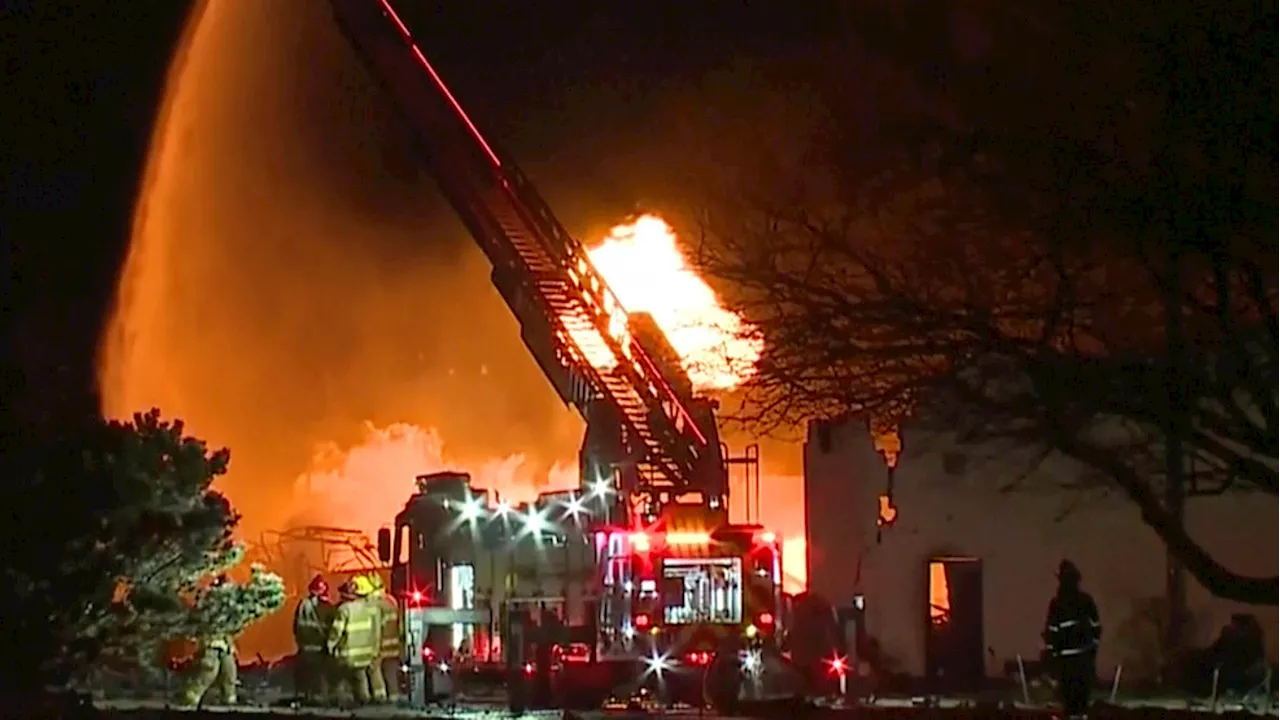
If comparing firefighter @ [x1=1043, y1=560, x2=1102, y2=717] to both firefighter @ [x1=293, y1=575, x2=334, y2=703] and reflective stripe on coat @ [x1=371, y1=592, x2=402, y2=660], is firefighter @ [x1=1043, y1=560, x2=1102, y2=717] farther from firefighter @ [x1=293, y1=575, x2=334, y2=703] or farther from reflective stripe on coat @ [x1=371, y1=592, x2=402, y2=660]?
firefighter @ [x1=293, y1=575, x2=334, y2=703]

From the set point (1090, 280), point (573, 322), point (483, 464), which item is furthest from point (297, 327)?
point (1090, 280)

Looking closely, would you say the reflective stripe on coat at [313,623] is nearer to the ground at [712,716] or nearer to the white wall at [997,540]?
the ground at [712,716]

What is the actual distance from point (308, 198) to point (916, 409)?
3367cm

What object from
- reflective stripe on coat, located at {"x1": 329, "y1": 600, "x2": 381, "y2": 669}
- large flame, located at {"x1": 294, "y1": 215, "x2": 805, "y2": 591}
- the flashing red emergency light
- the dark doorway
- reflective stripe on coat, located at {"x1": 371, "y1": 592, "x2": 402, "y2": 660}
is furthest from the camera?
large flame, located at {"x1": 294, "y1": 215, "x2": 805, "y2": 591}

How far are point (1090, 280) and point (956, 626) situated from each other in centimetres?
1481

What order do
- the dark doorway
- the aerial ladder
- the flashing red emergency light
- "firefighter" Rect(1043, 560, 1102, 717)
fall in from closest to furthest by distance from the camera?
"firefighter" Rect(1043, 560, 1102, 717)
the flashing red emergency light
the aerial ladder
the dark doorway

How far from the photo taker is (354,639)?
22.4m

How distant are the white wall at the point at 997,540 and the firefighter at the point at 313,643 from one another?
28.8 feet

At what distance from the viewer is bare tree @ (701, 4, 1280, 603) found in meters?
12.5

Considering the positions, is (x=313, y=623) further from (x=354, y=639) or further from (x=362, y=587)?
(x=362, y=587)

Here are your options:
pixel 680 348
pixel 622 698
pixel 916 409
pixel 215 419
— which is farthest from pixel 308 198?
pixel 916 409

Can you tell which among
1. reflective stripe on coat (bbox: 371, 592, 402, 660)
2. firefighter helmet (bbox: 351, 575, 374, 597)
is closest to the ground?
firefighter helmet (bbox: 351, 575, 374, 597)

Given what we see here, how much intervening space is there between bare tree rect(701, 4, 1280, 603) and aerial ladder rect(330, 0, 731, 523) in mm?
9890

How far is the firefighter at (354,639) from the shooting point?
73.2 feet
